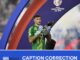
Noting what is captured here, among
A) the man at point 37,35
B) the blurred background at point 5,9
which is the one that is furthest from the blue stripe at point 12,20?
the blurred background at point 5,9

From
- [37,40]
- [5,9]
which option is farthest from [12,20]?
[5,9]

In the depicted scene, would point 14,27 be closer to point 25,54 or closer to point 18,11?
point 18,11

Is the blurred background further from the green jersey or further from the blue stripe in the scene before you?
the green jersey

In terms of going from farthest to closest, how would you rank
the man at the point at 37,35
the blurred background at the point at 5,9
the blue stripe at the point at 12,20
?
the blurred background at the point at 5,9
the blue stripe at the point at 12,20
the man at the point at 37,35

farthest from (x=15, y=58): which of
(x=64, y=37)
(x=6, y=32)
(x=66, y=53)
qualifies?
(x=64, y=37)

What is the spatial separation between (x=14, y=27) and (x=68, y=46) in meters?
1.40

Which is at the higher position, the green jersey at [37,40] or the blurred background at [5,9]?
the blurred background at [5,9]

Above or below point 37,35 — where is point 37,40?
below

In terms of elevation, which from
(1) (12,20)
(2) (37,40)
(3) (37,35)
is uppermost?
(1) (12,20)

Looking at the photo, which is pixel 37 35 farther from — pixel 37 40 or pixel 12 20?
pixel 12 20

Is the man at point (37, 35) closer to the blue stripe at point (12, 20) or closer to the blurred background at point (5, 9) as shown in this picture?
the blue stripe at point (12, 20)

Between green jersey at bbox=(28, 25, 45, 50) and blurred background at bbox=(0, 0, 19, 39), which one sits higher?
blurred background at bbox=(0, 0, 19, 39)

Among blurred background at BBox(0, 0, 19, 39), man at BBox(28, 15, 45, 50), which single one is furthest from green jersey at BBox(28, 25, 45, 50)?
blurred background at BBox(0, 0, 19, 39)

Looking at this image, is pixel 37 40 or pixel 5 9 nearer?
pixel 37 40
